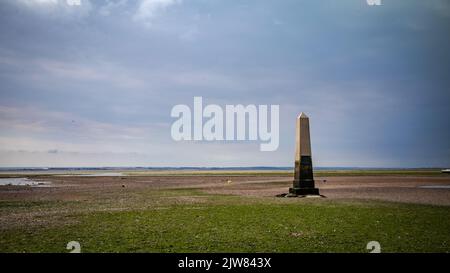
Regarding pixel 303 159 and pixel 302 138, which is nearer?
pixel 302 138

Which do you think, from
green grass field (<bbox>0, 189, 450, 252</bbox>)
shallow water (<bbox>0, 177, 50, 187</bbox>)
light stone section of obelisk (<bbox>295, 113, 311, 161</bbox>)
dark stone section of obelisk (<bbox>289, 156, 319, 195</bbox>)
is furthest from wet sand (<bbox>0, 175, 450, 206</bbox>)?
green grass field (<bbox>0, 189, 450, 252</bbox>)

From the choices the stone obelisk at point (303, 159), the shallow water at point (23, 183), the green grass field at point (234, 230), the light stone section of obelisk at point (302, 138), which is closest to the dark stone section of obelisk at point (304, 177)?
the stone obelisk at point (303, 159)

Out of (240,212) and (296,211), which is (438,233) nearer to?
(296,211)

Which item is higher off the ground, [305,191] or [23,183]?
[305,191]

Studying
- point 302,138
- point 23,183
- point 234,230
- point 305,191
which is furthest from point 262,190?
point 23,183

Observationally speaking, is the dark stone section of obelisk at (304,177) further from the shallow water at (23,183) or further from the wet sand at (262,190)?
the shallow water at (23,183)

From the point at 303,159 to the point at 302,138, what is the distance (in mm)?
1809

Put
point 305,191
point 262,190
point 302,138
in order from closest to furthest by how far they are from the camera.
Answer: point 302,138 → point 305,191 → point 262,190

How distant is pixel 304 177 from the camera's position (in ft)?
98.0

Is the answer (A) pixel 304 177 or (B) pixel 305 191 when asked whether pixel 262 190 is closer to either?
(B) pixel 305 191

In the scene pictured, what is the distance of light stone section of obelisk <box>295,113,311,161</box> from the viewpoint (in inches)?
1144

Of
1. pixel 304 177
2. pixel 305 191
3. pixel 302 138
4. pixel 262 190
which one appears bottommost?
pixel 262 190

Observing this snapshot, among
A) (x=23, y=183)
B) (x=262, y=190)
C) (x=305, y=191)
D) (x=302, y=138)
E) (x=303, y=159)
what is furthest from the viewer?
(x=23, y=183)
